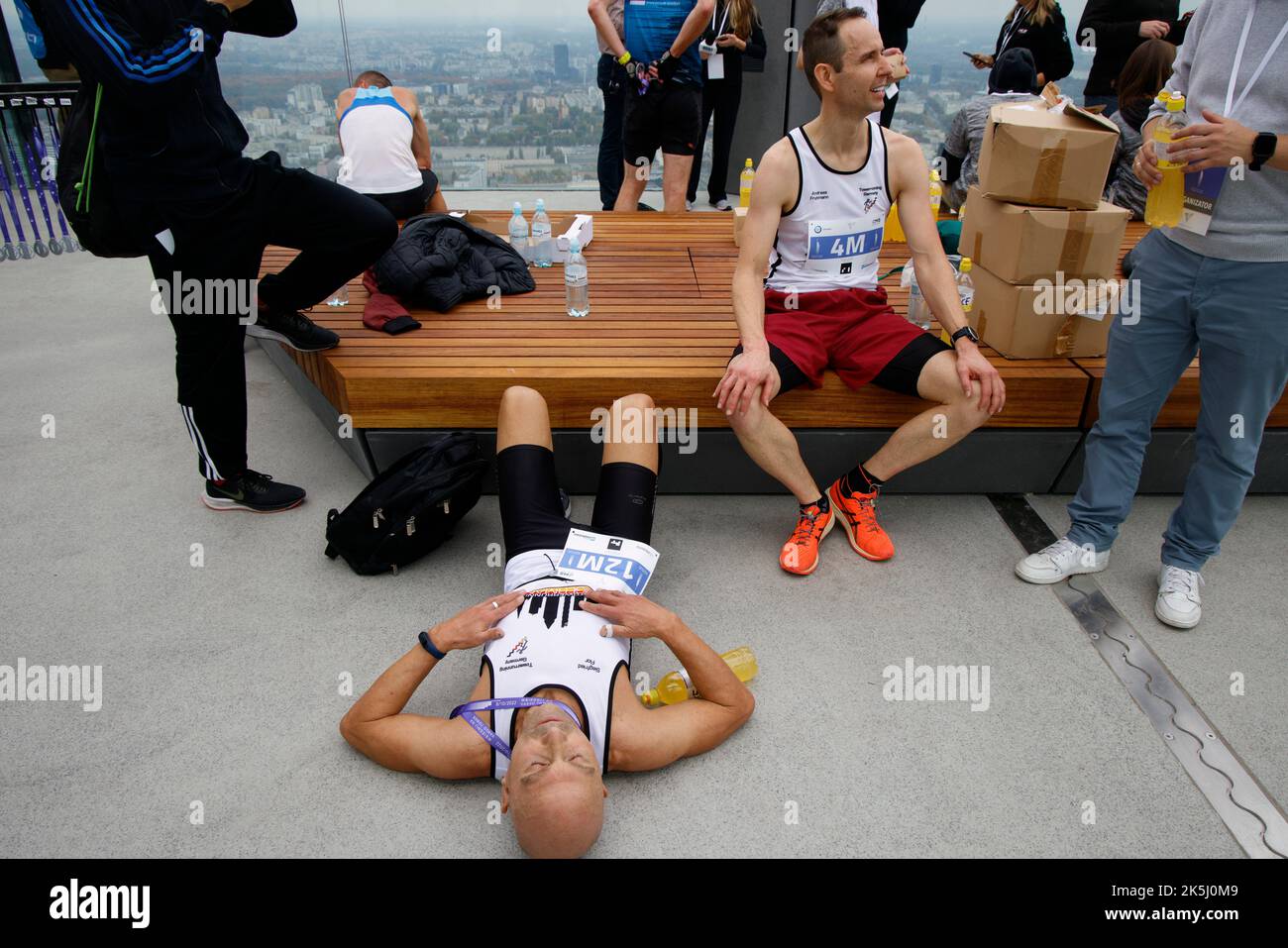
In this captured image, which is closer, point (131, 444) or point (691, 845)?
point (691, 845)

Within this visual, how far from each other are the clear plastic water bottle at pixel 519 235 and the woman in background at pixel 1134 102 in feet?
8.13

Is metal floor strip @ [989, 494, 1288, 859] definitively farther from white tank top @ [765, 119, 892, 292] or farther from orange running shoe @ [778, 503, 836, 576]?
white tank top @ [765, 119, 892, 292]

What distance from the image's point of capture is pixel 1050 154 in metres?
2.63

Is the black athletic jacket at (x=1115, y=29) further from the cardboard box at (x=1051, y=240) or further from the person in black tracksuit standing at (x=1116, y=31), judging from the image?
the cardboard box at (x=1051, y=240)

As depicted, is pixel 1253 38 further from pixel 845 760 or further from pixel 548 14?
pixel 548 14

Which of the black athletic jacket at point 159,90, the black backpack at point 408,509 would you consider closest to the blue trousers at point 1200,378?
the black backpack at point 408,509

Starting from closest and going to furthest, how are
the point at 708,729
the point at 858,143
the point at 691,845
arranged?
the point at 691,845 → the point at 708,729 → the point at 858,143

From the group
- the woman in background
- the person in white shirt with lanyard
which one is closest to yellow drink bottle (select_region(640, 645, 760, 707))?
the person in white shirt with lanyard

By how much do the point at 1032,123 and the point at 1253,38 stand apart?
0.68 metres

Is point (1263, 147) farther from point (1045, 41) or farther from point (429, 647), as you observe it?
point (1045, 41)

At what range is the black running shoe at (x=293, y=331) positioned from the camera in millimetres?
2910

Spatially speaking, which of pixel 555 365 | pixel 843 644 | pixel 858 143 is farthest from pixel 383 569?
pixel 858 143

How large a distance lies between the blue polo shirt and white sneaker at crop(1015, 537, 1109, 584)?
3065 millimetres

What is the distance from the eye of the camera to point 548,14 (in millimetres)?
5867
